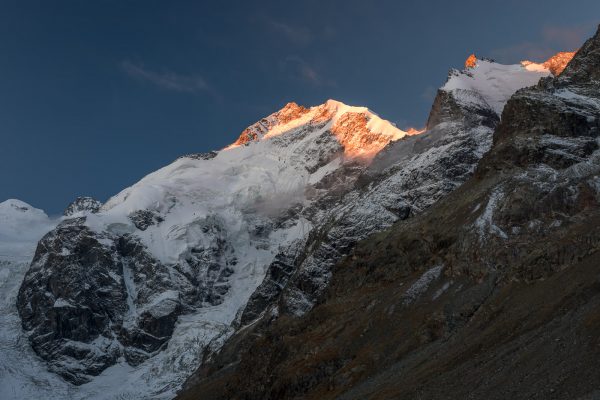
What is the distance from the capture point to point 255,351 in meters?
154

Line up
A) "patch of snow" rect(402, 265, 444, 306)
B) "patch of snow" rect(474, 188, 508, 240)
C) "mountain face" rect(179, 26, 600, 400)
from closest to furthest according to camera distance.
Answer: "mountain face" rect(179, 26, 600, 400)
"patch of snow" rect(402, 265, 444, 306)
"patch of snow" rect(474, 188, 508, 240)

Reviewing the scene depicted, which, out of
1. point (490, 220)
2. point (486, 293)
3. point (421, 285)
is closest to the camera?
point (486, 293)

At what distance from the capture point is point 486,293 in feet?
327

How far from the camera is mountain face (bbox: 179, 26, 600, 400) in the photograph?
6475 cm

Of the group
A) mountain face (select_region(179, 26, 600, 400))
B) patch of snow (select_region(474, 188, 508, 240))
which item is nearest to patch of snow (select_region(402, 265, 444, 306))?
mountain face (select_region(179, 26, 600, 400))

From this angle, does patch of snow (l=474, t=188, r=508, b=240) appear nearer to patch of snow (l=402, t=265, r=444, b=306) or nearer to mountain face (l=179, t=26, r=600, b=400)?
mountain face (l=179, t=26, r=600, b=400)

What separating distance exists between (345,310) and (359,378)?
116 ft

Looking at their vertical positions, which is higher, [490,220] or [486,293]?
[490,220]

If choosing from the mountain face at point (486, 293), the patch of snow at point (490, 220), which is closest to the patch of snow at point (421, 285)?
the mountain face at point (486, 293)

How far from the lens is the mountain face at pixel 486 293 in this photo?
64.8 metres

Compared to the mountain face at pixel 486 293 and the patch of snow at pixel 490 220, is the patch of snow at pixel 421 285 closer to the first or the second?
the mountain face at pixel 486 293

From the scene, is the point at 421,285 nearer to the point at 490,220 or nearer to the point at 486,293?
the point at 490,220

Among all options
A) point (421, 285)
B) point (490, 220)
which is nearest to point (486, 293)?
point (421, 285)

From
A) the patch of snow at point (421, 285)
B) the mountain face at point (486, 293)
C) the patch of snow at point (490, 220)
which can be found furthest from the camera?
the patch of snow at point (490, 220)
